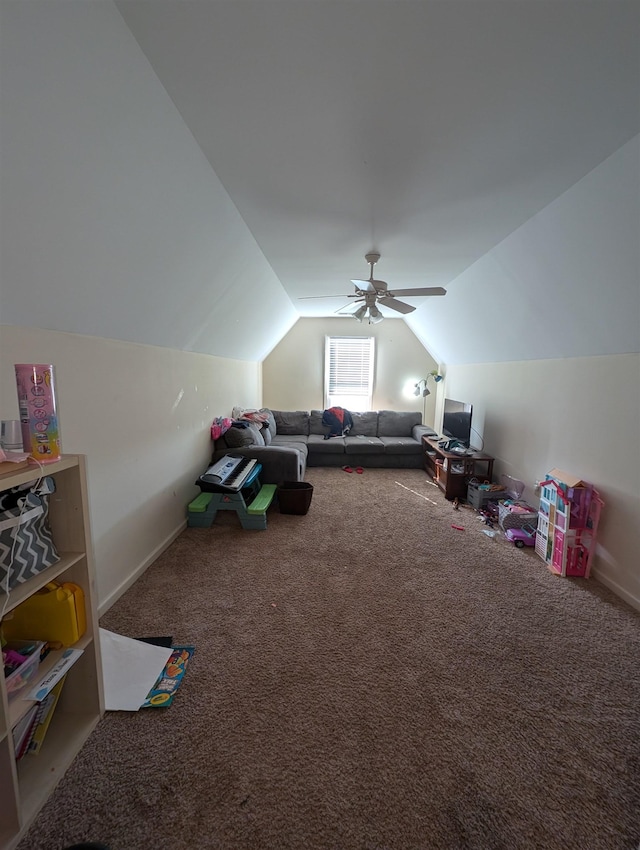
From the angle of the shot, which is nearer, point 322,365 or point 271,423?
point 271,423

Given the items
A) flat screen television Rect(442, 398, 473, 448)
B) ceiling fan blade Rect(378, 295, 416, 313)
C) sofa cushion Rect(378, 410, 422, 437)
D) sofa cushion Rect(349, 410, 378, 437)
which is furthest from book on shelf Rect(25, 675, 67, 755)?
sofa cushion Rect(378, 410, 422, 437)

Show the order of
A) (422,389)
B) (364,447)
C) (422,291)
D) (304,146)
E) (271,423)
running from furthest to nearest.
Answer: (422,389) → (271,423) → (364,447) → (422,291) → (304,146)

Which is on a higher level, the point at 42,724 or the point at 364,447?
the point at 364,447

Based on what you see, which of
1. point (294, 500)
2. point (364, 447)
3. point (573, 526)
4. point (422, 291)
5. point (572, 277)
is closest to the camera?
point (572, 277)

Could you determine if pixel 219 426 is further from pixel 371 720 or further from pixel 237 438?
pixel 371 720

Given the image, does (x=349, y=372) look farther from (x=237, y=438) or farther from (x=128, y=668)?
(x=128, y=668)

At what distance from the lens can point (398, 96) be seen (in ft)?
4.83

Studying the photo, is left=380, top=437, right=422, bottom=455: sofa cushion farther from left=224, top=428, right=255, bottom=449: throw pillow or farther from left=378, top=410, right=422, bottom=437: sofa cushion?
left=224, top=428, right=255, bottom=449: throw pillow

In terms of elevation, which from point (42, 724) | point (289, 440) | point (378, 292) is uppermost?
point (378, 292)

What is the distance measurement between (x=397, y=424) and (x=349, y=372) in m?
1.46

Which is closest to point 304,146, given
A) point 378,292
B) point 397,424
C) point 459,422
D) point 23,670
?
point 378,292

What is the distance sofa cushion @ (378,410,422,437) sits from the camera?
599cm

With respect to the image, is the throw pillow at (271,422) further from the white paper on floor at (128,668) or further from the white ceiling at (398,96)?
the white paper on floor at (128,668)

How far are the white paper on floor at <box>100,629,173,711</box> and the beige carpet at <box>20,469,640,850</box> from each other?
67 mm
